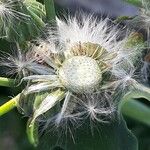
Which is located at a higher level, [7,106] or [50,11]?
[50,11]

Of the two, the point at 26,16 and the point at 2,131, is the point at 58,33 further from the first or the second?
the point at 2,131

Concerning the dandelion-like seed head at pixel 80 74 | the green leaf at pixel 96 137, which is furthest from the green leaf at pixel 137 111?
the dandelion-like seed head at pixel 80 74

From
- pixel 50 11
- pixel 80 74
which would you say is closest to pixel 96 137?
pixel 80 74

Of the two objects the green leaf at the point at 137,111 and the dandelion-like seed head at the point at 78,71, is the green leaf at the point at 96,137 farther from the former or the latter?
the green leaf at the point at 137,111

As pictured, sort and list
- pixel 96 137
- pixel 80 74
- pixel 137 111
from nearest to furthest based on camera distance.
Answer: pixel 80 74
pixel 96 137
pixel 137 111

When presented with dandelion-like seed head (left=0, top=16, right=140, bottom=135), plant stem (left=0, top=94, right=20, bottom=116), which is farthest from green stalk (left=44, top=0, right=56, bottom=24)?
plant stem (left=0, top=94, right=20, bottom=116)

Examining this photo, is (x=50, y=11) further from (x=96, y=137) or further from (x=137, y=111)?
(x=137, y=111)

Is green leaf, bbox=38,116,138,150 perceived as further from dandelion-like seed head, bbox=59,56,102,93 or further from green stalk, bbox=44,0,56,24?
green stalk, bbox=44,0,56,24
